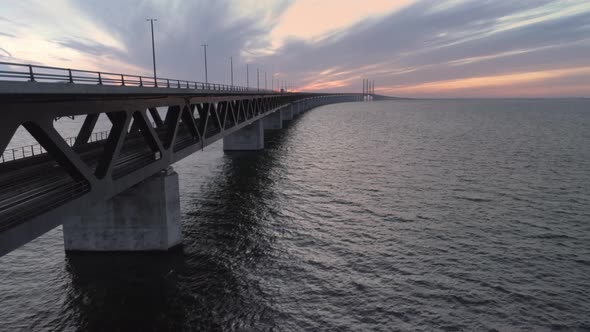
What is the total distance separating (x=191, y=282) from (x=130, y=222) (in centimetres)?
652

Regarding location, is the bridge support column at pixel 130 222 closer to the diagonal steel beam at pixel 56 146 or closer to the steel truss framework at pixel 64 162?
the steel truss framework at pixel 64 162

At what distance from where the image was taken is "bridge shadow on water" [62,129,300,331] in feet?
57.8

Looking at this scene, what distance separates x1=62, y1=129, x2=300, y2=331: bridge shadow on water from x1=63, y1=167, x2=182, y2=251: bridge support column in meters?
0.77


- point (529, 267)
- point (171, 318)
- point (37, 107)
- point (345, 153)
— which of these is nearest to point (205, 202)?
point (171, 318)

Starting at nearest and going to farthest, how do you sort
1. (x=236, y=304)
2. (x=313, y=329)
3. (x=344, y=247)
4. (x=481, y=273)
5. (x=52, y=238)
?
1. (x=313, y=329)
2. (x=236, y=304)
3. (x=481, y=273)
4. (x=344, y=247)
5. (x=52, y=238)

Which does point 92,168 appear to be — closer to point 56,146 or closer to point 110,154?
point 110,154

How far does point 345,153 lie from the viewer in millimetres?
66812

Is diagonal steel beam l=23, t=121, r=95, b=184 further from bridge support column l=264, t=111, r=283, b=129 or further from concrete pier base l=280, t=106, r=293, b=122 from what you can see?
concrete pier base l=280, t=106, r=293, b=122

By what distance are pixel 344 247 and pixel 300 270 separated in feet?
15.6

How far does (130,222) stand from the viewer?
23906 mm

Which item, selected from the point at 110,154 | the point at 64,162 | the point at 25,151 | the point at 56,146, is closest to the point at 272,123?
the point at 25,151

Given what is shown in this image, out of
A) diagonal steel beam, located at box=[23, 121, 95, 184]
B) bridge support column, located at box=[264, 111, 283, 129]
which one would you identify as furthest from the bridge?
bridge support column, located at box=[264, 111, 283, 129]

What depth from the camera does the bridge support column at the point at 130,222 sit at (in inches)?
928

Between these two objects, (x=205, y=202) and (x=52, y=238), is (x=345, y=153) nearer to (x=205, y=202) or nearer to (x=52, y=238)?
(x=205, y=202)
